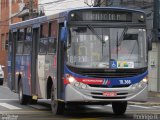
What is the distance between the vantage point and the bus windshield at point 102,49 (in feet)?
49.4

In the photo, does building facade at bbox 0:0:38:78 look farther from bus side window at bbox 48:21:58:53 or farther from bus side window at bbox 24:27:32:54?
bus side window at bbox 48:21:58:53

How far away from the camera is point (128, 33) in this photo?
1548cm

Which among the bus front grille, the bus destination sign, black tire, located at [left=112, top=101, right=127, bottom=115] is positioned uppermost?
the bus destination sign

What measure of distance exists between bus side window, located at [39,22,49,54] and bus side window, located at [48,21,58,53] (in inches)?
18.6

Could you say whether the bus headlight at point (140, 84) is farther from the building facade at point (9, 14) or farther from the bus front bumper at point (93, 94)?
the building facade at point (9, 14)

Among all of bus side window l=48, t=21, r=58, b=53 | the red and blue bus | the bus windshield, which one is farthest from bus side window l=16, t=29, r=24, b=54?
the bus windshield

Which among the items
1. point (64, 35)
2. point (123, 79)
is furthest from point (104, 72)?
point (64, 35)

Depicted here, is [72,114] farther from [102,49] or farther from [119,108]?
[102,49]

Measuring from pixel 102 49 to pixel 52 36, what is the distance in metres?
2.22

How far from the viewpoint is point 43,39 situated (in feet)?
57.9

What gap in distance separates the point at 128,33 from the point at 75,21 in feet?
5.41

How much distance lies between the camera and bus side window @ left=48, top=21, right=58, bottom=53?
642 inches

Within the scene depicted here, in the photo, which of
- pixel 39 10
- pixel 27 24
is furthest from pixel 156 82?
pixel 39 10

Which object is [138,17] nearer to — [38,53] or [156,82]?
[38,53]
